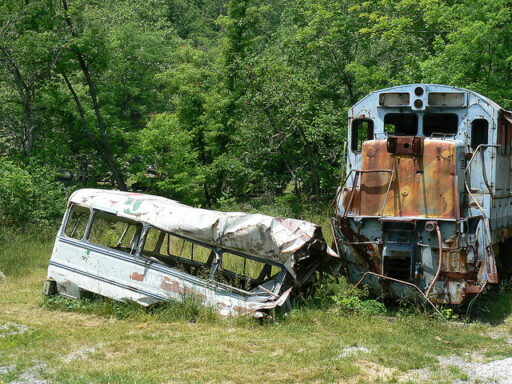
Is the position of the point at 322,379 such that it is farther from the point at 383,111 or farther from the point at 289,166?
the point at 289,166

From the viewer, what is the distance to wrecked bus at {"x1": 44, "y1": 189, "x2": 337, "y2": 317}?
9312 millimetres

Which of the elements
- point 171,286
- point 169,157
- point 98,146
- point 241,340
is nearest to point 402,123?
point 171,286

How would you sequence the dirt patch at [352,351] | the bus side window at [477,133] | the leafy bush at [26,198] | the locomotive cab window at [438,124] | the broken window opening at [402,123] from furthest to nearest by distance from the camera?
the leafy bush at [26,198], the broken window opening at [402,123], the locomotive cab window at [438,124], the bus side window at [477,133], the dirt patch at [352,351]

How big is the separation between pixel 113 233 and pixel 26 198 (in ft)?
18.0

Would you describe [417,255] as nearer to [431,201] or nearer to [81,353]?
[431,201]

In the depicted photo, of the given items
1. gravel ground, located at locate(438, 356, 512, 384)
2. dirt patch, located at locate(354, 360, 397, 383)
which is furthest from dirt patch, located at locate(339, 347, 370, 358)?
gravel ground, located at locate(438, 356, 512, 384)

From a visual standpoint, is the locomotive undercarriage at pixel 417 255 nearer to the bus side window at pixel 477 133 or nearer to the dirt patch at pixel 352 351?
the bus side window at pixel 477 133

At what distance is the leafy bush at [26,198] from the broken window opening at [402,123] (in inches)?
443

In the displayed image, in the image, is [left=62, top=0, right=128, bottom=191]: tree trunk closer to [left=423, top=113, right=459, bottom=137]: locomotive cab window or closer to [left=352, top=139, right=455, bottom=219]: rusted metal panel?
[left=352, top=139, right=455, bottom=219]: rusted metal panel

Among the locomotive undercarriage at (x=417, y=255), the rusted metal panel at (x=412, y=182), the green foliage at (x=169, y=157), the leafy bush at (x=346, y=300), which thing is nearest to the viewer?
the locomotive undercarriage at (x=417, y=255)

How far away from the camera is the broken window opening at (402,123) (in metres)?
11.1

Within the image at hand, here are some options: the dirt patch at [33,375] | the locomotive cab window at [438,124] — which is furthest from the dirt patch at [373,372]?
the locomotive cab window at [438,124]

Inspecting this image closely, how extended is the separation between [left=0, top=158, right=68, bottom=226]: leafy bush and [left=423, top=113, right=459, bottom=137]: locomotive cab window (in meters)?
11.9

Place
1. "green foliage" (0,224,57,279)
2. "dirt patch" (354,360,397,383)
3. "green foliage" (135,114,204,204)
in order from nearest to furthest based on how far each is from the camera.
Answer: "dirt patch" (354,360,397,383) < "green foliage" (0,224,57,279) < "green foliage" (135,114,204,204)
